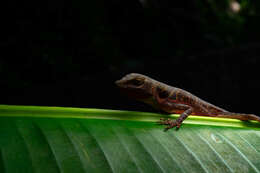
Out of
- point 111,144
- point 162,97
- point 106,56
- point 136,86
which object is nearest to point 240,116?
point 162,97

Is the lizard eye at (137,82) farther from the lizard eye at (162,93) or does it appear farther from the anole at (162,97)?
the lizard eye at (162,93)

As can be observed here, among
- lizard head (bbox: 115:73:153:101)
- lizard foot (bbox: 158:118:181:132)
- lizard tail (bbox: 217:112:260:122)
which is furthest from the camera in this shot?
lizard head (bbox: 115:73:153:101)

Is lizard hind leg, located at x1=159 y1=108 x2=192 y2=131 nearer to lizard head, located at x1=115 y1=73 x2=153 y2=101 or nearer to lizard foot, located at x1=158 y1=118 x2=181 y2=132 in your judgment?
lizard foot, located at x1=158 y1=118 x2=181 y2=132

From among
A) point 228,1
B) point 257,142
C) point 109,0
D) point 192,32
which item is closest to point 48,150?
point 257,142

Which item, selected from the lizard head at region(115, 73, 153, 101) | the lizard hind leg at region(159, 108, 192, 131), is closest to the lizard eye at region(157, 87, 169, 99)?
the lizard head at region(115, 73, 153, 101)

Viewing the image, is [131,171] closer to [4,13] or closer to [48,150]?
[48,150]

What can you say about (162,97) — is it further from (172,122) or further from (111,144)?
(111,144)

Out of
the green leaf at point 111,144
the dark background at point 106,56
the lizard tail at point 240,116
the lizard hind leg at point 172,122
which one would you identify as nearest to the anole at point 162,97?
the lizard tail at point 240,116
